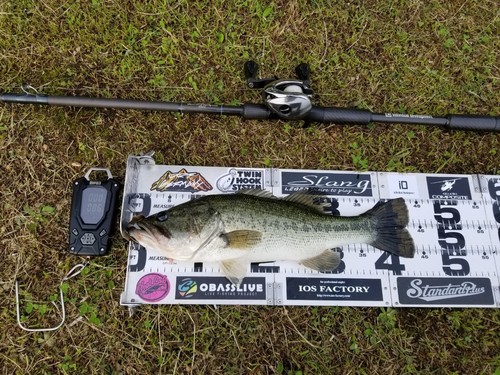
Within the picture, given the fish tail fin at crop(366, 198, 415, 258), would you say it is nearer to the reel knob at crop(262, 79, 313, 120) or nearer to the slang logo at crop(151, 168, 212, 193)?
the reel knob at crop(262, 79, 313, 120)

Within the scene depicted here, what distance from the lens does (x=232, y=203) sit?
3199 millimetres

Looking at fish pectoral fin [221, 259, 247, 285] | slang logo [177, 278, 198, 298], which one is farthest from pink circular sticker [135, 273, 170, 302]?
fish pectoral fin [221, 259, 247, 285]

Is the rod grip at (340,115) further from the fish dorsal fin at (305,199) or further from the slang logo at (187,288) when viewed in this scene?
the slang logo at (187,288)

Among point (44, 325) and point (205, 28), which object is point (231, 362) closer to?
point (44, 325)

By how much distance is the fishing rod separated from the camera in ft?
11.8

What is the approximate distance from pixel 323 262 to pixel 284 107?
4.84ft

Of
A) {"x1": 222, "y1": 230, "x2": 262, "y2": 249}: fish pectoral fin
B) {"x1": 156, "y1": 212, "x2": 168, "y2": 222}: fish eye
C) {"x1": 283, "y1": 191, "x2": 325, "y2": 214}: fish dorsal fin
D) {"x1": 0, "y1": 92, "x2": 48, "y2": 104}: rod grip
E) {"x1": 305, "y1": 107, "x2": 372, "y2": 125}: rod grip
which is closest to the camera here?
{"x1": 156, "y1": 212, "x2": 168, "y2": 222}: fish eye

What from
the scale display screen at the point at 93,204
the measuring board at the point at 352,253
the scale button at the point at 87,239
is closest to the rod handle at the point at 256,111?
the measuring board at the point at 352,253

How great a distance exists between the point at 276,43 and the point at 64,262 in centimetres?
315

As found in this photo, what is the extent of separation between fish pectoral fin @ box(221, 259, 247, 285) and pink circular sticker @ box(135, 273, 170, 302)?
22.2 inches

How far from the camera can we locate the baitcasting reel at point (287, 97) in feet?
11.6

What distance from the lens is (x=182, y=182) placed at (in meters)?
3.73

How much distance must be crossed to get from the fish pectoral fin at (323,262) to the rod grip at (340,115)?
4.30ft

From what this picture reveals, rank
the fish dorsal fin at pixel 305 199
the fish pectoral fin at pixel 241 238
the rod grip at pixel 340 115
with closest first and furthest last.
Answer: the fish pectoral fin at pixel 241 238 < the fish dorsal fin at pixel 305 199 < the rod grip at pixel 340 115
